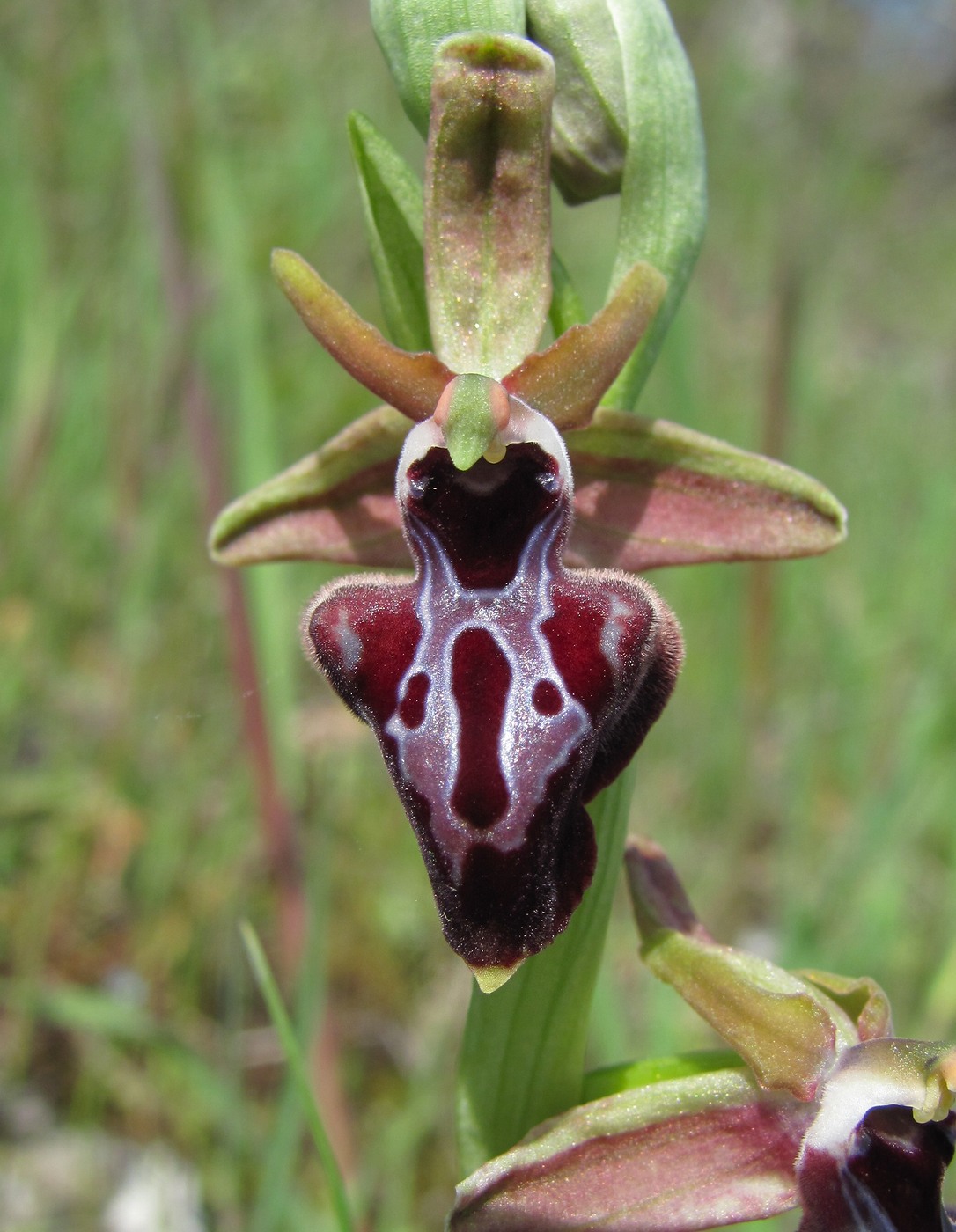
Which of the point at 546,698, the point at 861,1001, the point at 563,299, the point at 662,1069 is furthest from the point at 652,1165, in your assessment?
the point at 563,299

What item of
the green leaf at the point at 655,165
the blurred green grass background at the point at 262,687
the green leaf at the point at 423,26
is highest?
the green leaf at the point at 423,26

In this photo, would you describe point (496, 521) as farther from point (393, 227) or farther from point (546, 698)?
point (393, 227)

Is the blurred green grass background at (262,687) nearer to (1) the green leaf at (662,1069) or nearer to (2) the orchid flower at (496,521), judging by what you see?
(1) the green leaf at (662,1069)

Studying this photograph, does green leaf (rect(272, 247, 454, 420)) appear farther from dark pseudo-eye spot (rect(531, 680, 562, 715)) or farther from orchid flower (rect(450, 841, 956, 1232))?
orchid flower (rect(450, 841, 956, 1232))

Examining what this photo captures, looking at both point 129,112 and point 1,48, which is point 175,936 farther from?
point 1,48

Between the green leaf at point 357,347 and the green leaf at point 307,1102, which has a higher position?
the green leaf at point 357,347

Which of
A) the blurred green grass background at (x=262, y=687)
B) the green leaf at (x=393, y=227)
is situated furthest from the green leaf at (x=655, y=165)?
the blurred green grass background at (x=262, y=687)

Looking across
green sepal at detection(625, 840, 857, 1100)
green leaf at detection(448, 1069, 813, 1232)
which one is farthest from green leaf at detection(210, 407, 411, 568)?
green leaf at detection(448, 1069, 813, 1232)

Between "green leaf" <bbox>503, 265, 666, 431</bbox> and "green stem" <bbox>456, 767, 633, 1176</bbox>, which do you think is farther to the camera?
"green stem" <bbox>456, 767, 633, 1176</bbox>

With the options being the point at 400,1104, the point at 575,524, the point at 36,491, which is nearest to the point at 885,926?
the point at 400,1104
